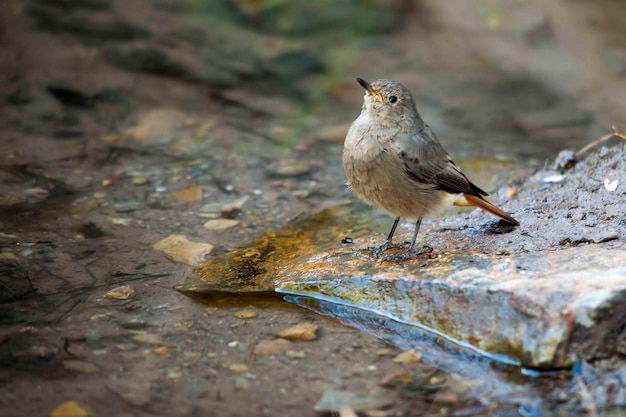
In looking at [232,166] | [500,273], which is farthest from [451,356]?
[232,166]

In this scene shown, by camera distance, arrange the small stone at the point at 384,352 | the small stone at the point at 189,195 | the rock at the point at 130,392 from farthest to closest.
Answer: the small stone at the point at 189,195, the small stone at the point at 384,352, the rock at the point at 130,392

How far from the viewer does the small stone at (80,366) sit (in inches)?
154

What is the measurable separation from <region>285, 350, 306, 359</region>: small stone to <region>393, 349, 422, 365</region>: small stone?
0.54 metres

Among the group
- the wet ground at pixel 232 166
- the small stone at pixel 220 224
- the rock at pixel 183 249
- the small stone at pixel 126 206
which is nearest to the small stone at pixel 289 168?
the wet ground at pixel 232 166

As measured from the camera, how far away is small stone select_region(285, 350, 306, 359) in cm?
420

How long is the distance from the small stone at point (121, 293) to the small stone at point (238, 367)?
3.48ft

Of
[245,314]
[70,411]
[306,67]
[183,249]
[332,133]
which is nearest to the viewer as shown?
[70,411]

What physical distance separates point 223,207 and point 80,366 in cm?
254

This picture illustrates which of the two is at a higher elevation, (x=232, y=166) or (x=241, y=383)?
(x=232, y=166)

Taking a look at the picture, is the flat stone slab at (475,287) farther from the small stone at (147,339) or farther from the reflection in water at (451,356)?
the small stone at (147,339)

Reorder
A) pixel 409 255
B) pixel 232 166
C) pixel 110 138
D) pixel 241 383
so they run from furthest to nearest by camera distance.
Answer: pixel 110 138 < pixel 232 166 < pixel 409 255 < pixel 241 383

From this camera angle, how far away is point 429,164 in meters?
5.13

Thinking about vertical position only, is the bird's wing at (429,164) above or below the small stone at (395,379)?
above

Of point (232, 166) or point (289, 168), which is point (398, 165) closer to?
point (289, 168)
